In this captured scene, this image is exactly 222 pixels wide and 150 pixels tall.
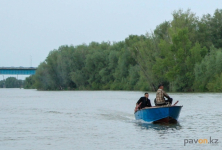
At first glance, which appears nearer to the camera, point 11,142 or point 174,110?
point 11,142

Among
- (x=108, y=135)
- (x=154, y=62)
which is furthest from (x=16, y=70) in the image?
(x=108, y=135)

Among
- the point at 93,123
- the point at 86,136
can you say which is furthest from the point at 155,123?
the point at 86,136

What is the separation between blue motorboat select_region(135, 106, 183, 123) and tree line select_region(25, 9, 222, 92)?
4353 cm

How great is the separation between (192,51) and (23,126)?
53.5 meters

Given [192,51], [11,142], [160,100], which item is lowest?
[11,142]

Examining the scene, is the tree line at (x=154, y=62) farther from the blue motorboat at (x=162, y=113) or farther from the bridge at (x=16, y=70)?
the blue motorboat at (x=162, y=113)

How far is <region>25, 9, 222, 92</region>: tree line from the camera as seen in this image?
2871 inches

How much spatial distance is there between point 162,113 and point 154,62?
57707mm

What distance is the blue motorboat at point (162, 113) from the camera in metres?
22.7

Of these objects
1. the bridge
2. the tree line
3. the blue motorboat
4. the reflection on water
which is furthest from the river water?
the bridge

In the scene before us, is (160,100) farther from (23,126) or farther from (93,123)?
(23,126)

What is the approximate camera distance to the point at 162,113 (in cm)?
2284

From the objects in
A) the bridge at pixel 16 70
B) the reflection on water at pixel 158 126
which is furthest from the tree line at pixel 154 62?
the reflection on water at pixel 158 126

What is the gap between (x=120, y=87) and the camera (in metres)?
100
